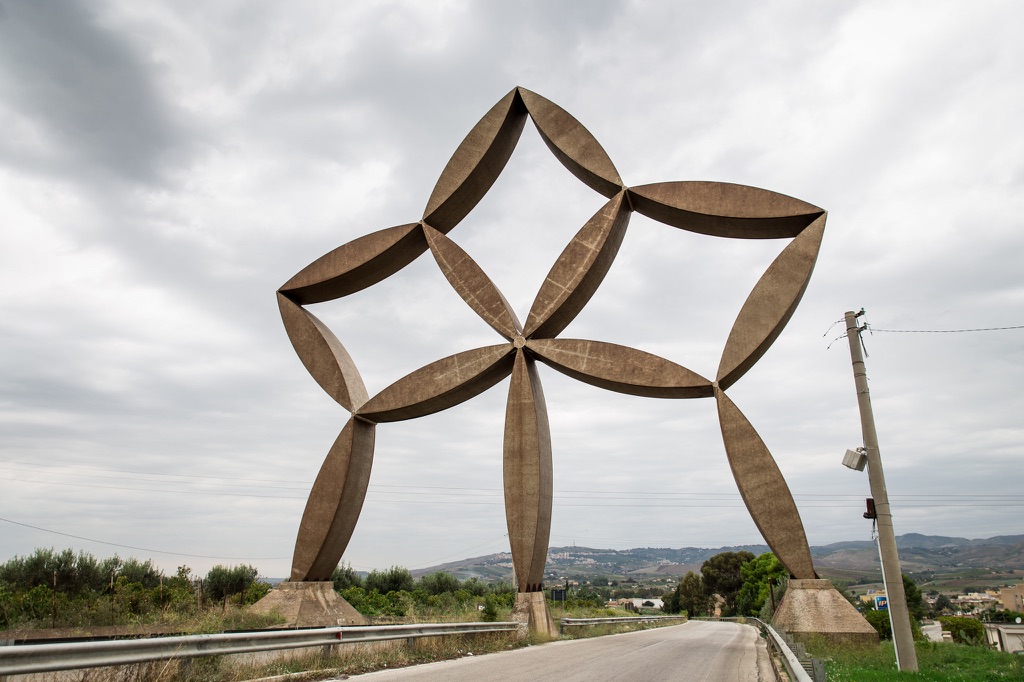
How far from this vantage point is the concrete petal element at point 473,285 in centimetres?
1551

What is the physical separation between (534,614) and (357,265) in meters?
9.48

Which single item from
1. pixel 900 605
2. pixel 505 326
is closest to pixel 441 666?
pixel 900 605

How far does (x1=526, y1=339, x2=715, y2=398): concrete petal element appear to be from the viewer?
13.7 meters

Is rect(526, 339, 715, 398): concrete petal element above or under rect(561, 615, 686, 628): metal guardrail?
above

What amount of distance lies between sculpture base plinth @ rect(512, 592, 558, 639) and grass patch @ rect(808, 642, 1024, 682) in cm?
517

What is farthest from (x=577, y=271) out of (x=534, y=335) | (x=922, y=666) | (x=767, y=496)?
(x=922, y=666)

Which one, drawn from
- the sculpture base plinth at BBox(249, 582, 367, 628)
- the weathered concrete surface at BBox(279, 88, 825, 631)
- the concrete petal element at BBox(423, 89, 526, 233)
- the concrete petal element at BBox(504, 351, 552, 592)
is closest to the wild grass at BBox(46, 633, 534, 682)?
the concrete petal element at BBox(504, 351, 552, 592)

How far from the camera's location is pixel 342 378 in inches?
663

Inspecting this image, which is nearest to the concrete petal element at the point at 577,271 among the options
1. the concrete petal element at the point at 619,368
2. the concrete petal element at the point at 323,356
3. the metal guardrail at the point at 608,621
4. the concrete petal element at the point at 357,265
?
the concrete petal element at the point at 619,368

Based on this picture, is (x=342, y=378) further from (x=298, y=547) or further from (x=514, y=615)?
(x=514, y=615)

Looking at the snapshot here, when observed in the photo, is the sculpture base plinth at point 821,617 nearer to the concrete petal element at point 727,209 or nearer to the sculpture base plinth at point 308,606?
the concrete petal element at point 727,209

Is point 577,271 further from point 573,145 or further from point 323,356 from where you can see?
point 323,356

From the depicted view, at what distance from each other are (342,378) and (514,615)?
282 inches

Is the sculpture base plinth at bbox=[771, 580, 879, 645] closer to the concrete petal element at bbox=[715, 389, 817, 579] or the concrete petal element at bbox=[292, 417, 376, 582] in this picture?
the concrete petal element at bbox=[715, 389, 817, 579]
